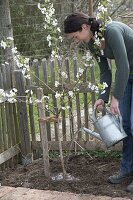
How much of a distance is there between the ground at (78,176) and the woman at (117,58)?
0.49 feet

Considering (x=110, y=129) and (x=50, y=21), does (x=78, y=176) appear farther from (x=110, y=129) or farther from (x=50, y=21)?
(x=50, y=21)

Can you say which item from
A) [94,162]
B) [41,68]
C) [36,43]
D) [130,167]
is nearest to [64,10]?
[36,43]

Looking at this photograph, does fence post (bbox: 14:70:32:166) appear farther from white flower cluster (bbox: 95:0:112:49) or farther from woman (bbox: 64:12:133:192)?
white flower cluster (bbox: 95:0:112:49)

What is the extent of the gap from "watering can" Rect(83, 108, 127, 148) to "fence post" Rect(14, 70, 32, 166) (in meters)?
1.40

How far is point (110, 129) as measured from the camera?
339cm

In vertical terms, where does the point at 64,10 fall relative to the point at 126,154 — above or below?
Result: above

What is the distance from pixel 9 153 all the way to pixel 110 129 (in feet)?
5.27

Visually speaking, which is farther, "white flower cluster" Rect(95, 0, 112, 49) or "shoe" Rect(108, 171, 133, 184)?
Result: "shoe" Rect(108, 171, 133, 184)

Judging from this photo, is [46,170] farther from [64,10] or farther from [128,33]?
[64,10]

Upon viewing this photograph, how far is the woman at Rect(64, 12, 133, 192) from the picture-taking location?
3223 mm

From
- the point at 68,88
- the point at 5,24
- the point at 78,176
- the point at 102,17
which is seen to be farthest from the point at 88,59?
the point at 5,24

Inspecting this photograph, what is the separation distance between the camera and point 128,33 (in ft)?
11.1

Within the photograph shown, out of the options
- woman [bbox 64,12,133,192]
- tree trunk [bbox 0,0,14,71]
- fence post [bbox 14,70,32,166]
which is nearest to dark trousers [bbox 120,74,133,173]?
woman [bbox 64,12,133,192]

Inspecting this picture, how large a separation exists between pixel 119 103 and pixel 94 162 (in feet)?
3.49
